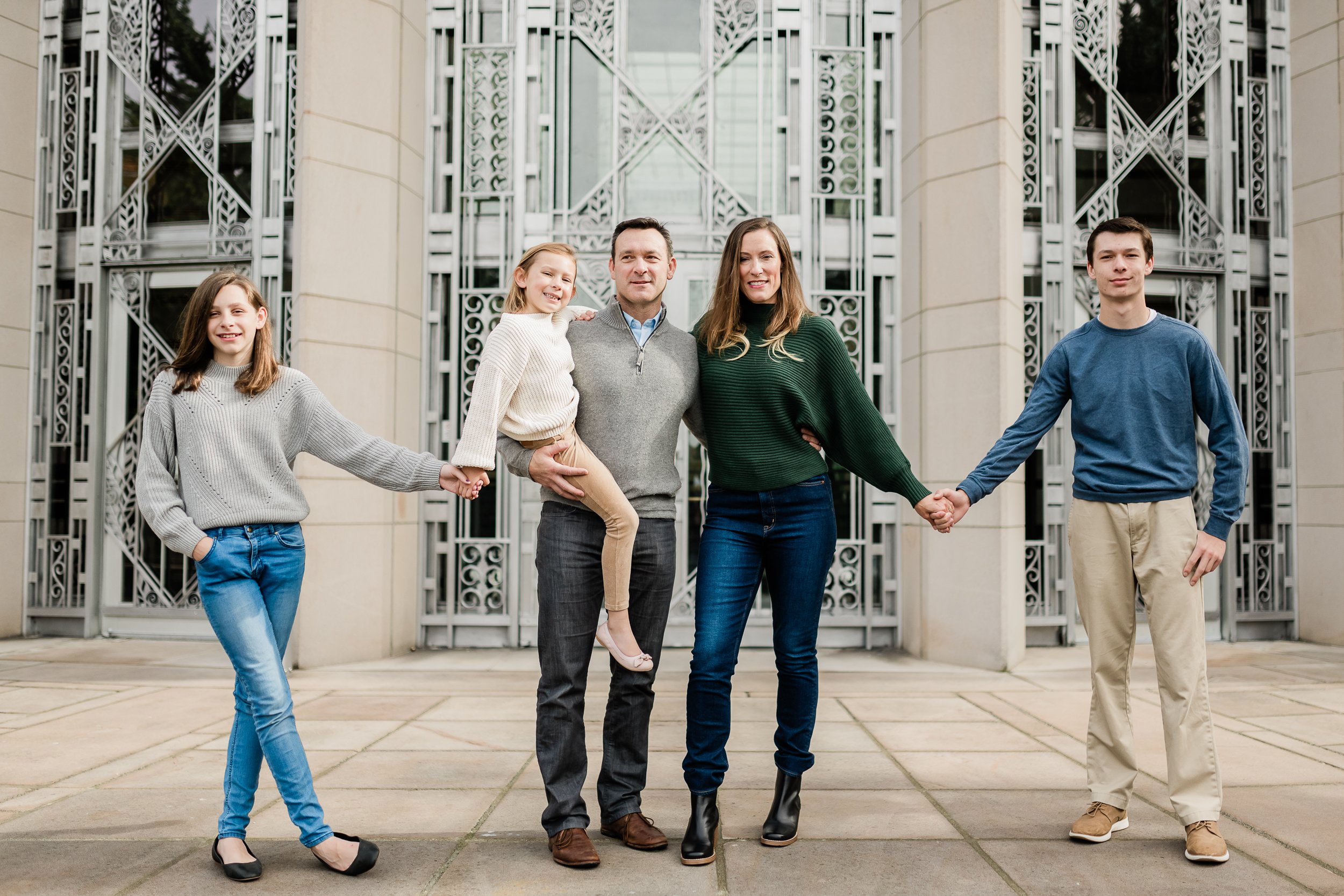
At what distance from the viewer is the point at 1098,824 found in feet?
10.9

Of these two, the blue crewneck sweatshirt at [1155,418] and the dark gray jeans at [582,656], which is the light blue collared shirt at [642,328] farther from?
the blue crewneck sweatshirt at [1155,418]

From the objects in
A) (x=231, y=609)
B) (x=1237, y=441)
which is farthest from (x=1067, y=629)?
(x=231, y=609)

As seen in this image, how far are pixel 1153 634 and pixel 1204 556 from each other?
32 centimetres

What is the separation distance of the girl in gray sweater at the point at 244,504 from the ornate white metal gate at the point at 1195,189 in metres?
6.07

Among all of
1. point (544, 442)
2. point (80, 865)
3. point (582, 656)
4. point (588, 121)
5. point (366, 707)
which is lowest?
point (366, 707)

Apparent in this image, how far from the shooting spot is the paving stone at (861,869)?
293cm

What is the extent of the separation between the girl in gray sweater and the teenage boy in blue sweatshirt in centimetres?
226

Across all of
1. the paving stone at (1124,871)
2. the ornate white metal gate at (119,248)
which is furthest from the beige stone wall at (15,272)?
the paving stone at (1124,871)

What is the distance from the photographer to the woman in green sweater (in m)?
3.33

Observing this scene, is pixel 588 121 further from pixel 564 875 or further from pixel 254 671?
pixel 564 875

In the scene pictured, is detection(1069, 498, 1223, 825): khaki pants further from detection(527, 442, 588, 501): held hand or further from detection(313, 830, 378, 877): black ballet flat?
detection(313, 830, 378, 877): black ballet flat

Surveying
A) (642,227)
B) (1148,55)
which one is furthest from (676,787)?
(1148,55)

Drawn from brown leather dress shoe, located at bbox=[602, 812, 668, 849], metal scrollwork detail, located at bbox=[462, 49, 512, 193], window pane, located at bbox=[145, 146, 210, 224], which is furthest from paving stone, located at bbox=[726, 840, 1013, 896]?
window pane, located at bbox=[145, 146, 210, 224]

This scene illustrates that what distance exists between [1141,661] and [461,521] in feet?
17.0
